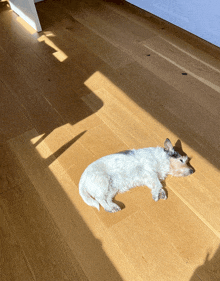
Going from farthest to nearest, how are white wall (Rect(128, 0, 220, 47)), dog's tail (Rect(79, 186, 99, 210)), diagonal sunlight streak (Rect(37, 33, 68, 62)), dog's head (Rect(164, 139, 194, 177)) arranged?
diagonal sunlight streak (Rect(37, 33, 68, 62)), white wall (Rect(128, 0, 220, 47)), dog's head (Rect(164, 139, 194, 177)), dog's tail (Rect(79, 186, 99, 210))

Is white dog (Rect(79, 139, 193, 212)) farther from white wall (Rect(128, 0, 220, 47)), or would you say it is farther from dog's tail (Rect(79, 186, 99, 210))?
white wall (Rect(128, 0, 220, 47))

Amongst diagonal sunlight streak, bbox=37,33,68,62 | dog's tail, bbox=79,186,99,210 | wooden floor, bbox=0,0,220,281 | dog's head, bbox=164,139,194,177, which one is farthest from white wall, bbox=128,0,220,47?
dog's tail, bbox=79,186,99,210

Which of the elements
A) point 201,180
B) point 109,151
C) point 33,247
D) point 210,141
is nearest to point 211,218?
point 201,180

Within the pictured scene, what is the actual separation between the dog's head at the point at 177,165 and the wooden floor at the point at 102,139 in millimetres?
48

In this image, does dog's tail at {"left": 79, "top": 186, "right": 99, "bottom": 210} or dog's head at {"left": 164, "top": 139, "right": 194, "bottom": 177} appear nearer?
dog's tail at {"left": 79, "top": 186, "right": 99, "bottom": 210}

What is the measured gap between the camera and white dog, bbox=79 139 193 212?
1.36 m

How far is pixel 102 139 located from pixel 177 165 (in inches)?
22.7

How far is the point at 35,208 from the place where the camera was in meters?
1.43

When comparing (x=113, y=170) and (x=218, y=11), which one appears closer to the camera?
(x=113, y=170)

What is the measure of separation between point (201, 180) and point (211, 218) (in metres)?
0.25

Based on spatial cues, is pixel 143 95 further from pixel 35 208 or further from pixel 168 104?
pixel 35 208

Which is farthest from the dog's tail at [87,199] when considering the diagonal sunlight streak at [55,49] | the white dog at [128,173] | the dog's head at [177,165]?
the diagonal sunlight streak at [55,49]

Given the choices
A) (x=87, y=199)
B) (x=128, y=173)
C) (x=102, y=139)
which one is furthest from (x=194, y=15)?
(x=87, y=199)

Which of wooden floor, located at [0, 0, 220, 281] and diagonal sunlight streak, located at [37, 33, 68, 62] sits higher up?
diagonal sunlight streak, located at [37, 33, 68, 62]
